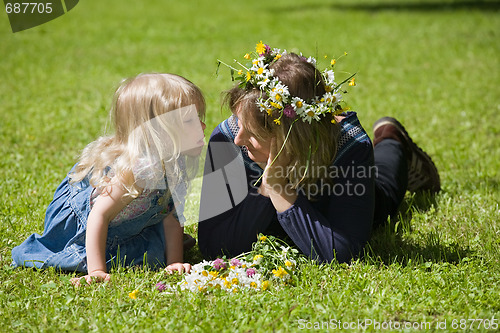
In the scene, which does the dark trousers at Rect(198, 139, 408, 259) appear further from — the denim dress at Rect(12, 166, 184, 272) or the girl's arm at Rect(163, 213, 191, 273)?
the denim dress at Rect(12, 166, 184, 272)

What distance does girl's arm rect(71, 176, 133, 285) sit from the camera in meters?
3.18

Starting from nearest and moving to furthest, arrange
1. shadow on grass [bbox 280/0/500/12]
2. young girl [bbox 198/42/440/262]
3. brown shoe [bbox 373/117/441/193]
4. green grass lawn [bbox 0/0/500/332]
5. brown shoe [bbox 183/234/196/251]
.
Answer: green grass lawn [bbox 0/0/500/332] < young girl [bbox 198/42/440/262] < brown shoe [bbox 183/234/196/251] < brown shoe [bbox 373/117/441/193] < shadow on grass [bbox 280/0/500/12]

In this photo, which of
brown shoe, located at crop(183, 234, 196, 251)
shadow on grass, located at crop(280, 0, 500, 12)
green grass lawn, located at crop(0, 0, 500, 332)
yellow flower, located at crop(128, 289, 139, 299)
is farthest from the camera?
shadow on grass, located at crop(280, 0, 500, 12)

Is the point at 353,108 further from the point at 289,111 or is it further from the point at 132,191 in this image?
the point at 132,191

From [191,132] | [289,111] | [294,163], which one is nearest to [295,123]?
[289,111]

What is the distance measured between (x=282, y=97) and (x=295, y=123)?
7.3 inches

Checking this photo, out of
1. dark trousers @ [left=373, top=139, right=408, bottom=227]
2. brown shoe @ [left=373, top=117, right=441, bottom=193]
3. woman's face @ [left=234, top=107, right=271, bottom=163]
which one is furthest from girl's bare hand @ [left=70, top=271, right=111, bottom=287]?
brown shoe @ [left=373, top=117, right=441, bottom=193]

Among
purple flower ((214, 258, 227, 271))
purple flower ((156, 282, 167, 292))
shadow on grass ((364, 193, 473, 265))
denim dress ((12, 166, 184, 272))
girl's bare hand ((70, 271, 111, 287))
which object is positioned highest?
denim dress ((12, 166, 184, 272))

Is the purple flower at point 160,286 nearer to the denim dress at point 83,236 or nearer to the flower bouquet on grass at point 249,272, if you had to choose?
the flower bouquet on grass at point 249,272

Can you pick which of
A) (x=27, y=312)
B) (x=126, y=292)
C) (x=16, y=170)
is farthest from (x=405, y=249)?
(x=16, y=170)

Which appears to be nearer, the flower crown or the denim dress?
the flower crown

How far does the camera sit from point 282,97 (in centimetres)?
297

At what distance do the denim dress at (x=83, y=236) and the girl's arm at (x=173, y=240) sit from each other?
4 centimetres

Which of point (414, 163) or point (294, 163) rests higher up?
point (294, 163)
